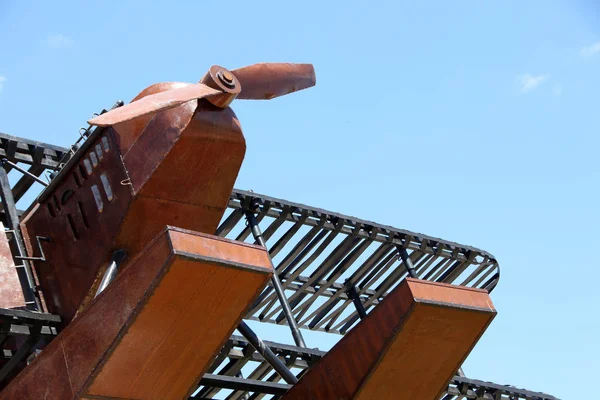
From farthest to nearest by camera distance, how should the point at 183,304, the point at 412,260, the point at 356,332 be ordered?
the point at 412,260 < the point at 356,332 < the point at 183,304

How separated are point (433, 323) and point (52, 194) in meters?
6.08

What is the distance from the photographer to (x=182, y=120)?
13203 millimetres

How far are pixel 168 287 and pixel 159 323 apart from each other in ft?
1.54

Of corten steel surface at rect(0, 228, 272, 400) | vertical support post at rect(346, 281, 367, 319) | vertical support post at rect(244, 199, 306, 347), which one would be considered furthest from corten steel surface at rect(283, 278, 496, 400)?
vertical support post at rect(346, 281, 367, 319)

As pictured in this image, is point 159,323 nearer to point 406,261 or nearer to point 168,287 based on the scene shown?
point 168,287

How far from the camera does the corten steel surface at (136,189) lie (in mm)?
13297

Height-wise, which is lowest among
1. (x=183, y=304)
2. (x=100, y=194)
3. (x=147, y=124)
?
(x=183, y=304)

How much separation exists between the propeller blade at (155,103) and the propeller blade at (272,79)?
1.15m

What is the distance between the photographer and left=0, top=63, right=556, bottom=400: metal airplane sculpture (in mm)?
11242

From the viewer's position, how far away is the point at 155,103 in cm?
1242

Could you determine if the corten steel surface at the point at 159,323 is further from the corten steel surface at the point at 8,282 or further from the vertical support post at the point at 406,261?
the vertical support post at the point at 406,261

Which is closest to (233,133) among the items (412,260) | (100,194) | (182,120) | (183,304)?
(182,120)

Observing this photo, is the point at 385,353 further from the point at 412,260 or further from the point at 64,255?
the point at 412,260

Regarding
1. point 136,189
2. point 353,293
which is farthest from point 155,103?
point 353,293
